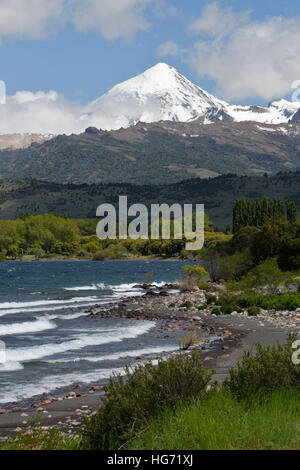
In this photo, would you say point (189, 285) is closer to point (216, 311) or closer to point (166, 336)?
point (216, 311)

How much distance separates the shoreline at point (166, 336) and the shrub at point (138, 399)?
811mm

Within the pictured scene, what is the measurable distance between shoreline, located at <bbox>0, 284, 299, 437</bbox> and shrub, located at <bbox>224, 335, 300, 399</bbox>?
3.24m

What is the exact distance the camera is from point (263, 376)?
10.5 m

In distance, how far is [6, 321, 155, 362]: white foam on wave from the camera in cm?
2483

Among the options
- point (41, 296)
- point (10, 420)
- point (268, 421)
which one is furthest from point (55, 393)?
point (41, 296)

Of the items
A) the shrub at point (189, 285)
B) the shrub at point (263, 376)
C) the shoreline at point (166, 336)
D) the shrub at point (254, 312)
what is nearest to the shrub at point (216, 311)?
the shoreline at point (166, 336)

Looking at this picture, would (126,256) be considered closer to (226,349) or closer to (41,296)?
(41,296)

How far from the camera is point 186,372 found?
9.86 metres

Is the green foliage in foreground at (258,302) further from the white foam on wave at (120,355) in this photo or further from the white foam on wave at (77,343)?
the white foam on wave at (120,355)

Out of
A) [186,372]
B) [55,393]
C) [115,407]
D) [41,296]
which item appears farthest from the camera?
[41,296]

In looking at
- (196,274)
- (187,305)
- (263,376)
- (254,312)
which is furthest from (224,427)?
(196,274)

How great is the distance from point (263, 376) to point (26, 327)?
1068 inches

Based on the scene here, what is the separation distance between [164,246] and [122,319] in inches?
5934

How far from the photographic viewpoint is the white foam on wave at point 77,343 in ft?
81.5
